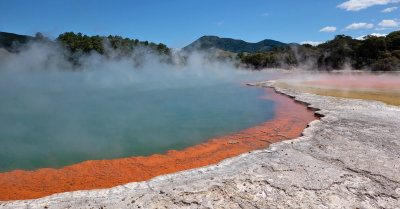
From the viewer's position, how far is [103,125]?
20.3 feet

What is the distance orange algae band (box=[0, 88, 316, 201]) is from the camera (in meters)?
3.16

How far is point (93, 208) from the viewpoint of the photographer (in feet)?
7.57

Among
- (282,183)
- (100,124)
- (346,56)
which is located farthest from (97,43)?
(282,183)

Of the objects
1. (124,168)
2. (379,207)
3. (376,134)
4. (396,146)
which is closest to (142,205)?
(124,168)

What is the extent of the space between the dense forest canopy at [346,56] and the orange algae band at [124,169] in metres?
25.0

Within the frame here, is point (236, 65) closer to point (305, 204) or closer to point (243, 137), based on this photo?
point (243, 137)

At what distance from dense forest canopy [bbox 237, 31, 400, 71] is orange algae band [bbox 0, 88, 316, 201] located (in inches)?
982

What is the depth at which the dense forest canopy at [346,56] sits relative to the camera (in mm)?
24391

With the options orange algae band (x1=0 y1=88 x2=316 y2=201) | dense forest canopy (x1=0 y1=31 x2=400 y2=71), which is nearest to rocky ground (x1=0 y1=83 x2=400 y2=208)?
orange algae band (x1=0 y1=88 x2=316 y2=201)

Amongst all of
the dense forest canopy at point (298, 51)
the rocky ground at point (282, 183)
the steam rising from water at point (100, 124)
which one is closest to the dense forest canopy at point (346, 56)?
the dense forest canopy at point (298, 51)

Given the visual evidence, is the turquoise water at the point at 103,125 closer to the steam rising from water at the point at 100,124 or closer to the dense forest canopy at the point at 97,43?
the steam rising from water at the point at 100,124

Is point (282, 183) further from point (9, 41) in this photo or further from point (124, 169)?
point (9, 41)

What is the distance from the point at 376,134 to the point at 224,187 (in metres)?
3.17

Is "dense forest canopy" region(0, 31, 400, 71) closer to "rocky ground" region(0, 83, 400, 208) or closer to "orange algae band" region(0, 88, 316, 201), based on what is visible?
"orange algae band" region(0, 88, 316, 201)
